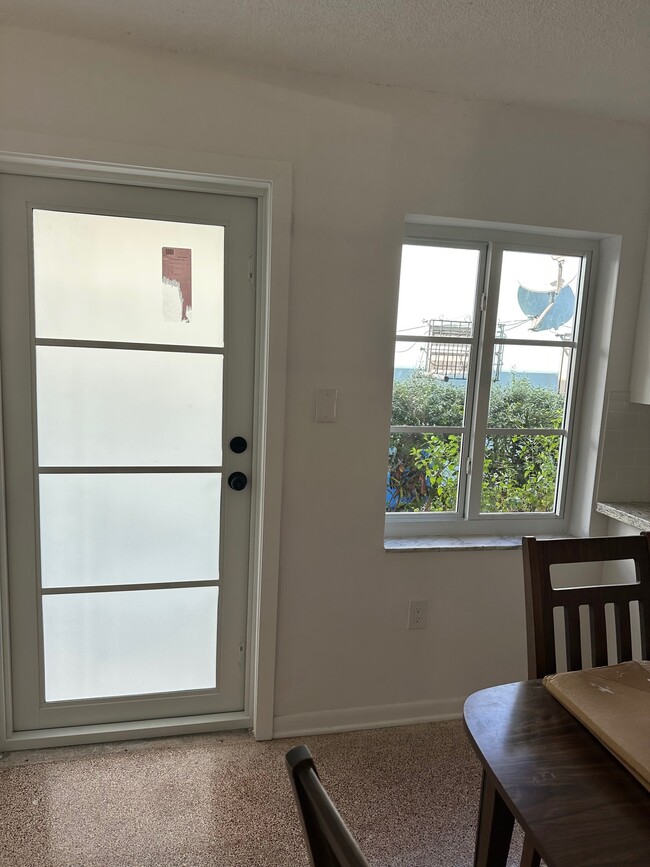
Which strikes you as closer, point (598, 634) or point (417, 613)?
point (598, 634)

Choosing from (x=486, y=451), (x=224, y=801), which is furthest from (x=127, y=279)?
(x=224, y=801)

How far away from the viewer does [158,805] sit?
6.25ft

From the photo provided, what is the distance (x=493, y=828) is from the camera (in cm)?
119

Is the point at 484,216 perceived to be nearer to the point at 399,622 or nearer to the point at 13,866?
the point at 399,622

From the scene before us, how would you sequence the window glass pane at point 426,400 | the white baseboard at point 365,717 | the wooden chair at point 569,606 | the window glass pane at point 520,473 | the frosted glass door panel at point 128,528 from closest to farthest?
the wooden chair at point 569,606
the frosted glass door panel at point 128,528
the white baseboard at point 365,717
the window glass pane at point 426,400
the window glass pane at point 520,473

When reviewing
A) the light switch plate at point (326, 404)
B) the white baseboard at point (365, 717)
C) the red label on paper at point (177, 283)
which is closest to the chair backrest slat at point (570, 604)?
the light switch plate at point (326, 404)

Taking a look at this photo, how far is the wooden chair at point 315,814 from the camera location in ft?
1.97

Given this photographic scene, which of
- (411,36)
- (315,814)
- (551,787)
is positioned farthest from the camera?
(411,36)

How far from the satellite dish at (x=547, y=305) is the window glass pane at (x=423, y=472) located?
578 millimetres

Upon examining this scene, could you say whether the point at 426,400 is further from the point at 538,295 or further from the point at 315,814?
the point at 315,814

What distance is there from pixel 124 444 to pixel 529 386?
161 centimetres

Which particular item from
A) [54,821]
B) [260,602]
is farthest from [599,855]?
[54,821]

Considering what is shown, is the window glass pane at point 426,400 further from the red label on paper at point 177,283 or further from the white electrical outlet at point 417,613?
the red label on paper at point 177,283

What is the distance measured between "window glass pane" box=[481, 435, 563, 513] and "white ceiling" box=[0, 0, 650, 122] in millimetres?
1274
